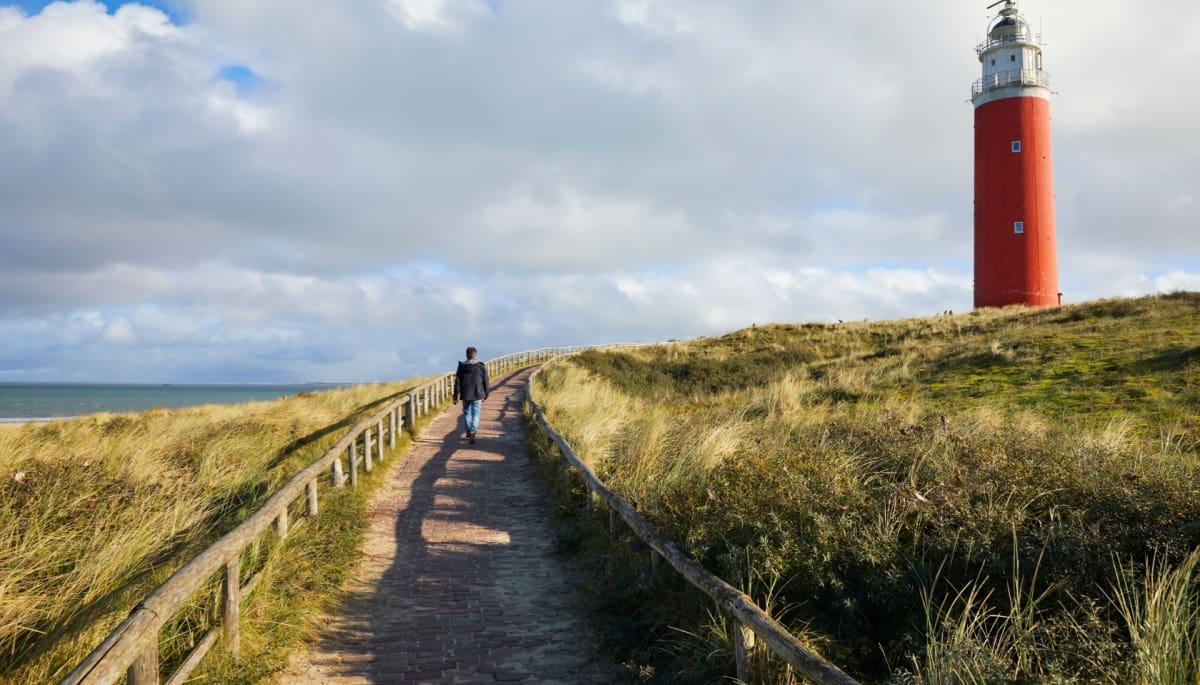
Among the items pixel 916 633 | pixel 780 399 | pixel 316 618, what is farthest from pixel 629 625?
pixel 780 399

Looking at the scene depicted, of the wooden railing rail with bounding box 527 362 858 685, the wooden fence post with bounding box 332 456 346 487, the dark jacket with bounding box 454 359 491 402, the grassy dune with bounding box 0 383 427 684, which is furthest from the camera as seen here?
the dark jacket with bounding box 454 359 491 402

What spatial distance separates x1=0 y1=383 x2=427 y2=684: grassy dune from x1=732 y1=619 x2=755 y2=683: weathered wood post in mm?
3262

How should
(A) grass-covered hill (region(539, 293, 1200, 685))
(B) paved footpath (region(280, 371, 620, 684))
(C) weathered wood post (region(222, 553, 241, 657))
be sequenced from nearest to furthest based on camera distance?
(A) grass-covered hill (region(539, 293, 1200, 685)) → (C) weathered wood post (region(222, 553, 241, 657)) → (B) paved footpath (region(280, 371, 620, 684))

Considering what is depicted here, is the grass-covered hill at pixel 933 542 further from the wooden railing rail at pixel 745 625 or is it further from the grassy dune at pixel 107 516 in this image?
the grassy dune at pixel 107 516

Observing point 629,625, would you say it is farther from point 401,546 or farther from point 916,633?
point 401,546

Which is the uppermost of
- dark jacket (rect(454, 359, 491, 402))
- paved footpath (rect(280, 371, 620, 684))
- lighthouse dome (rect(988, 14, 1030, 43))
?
lighthouse dome (rect(988, 14, 1030, 43))

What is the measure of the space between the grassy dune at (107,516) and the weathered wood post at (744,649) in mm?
3262

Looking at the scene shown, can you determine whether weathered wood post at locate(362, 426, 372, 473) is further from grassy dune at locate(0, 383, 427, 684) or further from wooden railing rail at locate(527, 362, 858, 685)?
wooden railing rail at locate(527, 362, 858, 685)

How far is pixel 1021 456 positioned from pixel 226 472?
31.6 ft

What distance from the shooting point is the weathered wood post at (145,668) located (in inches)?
148

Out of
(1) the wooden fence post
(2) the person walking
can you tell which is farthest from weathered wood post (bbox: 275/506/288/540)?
(2) the person walking

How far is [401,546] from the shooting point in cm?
801

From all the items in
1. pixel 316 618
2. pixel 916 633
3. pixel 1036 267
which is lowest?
pixel 316 618

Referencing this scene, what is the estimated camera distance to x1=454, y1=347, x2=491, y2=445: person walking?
1458 cm
